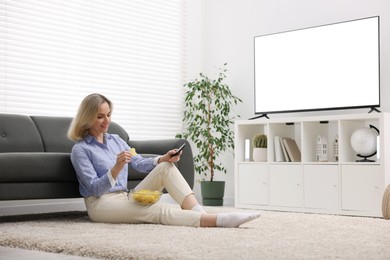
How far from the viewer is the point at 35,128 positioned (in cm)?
447

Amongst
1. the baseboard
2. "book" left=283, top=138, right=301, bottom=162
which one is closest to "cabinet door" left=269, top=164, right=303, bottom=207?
"book" left=283, top=138, right=301, bottom=162

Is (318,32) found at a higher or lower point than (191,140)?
higher

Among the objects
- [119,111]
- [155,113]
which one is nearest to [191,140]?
[155,113]

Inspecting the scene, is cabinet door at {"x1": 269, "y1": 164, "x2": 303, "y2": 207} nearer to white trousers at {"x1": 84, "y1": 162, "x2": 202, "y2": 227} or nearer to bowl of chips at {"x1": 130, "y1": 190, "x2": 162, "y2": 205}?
white trousers at {"x1": 84, "y1": 162, "x2": 202, "y2": 227}

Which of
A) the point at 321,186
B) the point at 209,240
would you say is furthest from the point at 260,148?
the point at 209,240

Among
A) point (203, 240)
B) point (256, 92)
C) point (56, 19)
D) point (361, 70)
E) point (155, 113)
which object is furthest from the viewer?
point (155, 113)

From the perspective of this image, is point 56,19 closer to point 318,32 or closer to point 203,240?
point 318,32

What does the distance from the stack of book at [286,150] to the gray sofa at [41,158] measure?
3.25 ft

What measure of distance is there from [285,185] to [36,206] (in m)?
2.02

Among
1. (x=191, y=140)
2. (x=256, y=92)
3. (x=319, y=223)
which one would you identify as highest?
(x=256, y=92)

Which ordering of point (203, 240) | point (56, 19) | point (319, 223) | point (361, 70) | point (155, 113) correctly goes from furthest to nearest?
1. point (155, 113)
2. point (56, 19)
3. point (361, 70)
4. point (319, 223)
5. point (203, 240)

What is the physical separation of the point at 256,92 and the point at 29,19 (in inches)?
80.5

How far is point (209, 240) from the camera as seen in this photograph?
266 cm

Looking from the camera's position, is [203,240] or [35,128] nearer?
[203,240]
